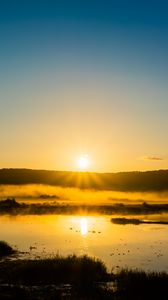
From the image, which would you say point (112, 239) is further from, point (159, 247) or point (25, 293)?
point (25, 293)

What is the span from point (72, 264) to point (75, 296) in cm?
1254

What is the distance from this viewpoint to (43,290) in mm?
42188

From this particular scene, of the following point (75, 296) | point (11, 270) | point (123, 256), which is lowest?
point (75, 296)

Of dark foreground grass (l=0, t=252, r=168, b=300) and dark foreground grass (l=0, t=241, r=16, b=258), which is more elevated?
dark foreground grass (l=0, t=241, r=16, b=258)

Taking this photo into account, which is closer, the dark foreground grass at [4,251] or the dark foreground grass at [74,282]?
the dark foreground grass at [74,282]

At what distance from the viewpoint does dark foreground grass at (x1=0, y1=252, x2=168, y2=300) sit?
3991cm

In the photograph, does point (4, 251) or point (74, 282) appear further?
point (4, 251)

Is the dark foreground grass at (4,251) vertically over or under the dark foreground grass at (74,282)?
over

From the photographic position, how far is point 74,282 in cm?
4669

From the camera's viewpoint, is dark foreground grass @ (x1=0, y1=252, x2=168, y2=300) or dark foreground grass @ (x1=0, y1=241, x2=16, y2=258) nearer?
dark foreground grass @ (x1=0, y1=252, x2=168, y2=300)

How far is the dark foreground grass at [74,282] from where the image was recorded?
39.9 meters

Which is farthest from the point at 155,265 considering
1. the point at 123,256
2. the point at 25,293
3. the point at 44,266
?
the point at 25,293

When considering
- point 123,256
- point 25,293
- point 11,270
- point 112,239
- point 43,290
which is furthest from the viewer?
point 112,239

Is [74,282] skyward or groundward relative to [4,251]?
groundward
